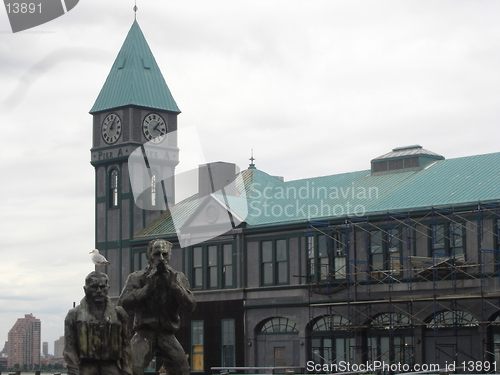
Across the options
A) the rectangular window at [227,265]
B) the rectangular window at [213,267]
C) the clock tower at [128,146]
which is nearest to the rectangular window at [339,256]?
the rectangular window at [227,265]

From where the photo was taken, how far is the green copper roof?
2618 inches

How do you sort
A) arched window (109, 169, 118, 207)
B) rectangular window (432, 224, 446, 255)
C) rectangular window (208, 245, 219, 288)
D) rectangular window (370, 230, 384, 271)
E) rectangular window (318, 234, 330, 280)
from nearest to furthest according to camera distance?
rectangular window (432, 224, 446, 255)
rectangular window (370, 230, 384, 271)
rectangular window (318, 234, 330, 280)
rectangular window (208, 245, 219, 288)
arched window (109, 169, 118, 207)

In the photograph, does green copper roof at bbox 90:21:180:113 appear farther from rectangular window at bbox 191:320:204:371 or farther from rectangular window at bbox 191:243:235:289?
rectangular window at bbox 191:320:204:371

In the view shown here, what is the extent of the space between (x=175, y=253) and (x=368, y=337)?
14570mm

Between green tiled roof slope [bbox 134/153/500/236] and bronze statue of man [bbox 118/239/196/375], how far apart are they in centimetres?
3122

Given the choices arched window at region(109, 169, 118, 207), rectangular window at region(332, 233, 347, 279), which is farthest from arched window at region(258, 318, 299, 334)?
arched window at region(109, 169, 118, 207)

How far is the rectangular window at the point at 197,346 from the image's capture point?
57.5 metres

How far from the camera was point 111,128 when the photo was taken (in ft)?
218

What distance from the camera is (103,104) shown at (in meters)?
67.6

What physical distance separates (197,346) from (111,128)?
1630 centimetres

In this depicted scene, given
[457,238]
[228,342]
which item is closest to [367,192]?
[457,238]

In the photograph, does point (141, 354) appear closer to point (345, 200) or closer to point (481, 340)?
point (481, 340)

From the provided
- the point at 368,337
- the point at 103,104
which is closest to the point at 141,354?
the point at 368,337

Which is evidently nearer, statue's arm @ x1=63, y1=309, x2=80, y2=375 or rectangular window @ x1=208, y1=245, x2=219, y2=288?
statue's arm @ x1=63, y1=309, x2=80, y2=375
